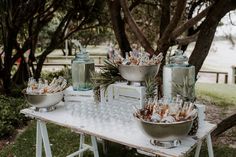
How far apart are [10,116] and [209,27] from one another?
A: 2.90m

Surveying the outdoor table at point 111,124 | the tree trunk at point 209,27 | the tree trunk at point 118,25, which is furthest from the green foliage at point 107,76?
the tree trunk at point 118,25

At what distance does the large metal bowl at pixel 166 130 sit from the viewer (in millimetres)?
1600

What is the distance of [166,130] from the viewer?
1603 millimetres

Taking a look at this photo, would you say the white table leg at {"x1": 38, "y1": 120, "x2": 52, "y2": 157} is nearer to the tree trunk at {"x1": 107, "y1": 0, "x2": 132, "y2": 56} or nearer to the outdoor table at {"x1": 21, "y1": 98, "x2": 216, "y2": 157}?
the outdoor table at {"x1": 21, "y1": 98, "x2": 216, "y2": 157}

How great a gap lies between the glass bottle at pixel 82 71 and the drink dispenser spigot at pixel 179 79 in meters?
0.65

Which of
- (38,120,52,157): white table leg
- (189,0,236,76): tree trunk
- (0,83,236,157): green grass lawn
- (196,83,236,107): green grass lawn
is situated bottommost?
(0,83,236,157): green grass lawn

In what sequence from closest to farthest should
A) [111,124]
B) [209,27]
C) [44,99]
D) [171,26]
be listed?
[111,124], [44,99], [209,27], [171,26]

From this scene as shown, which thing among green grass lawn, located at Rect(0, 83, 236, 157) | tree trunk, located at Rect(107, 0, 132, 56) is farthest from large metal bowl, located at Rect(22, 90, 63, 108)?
tree trunk, located at Rect(107, 0, 132, 56)

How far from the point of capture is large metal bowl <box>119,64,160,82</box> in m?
2.12

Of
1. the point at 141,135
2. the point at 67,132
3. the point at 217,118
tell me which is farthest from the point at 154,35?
the point at 141,135

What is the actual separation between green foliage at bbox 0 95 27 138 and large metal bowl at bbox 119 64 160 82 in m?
2.64

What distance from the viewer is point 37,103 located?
7.58 feet

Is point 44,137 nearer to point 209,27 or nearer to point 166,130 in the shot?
point 166,130

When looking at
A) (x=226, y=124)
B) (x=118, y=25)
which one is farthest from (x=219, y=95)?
(x=226, y=124)
